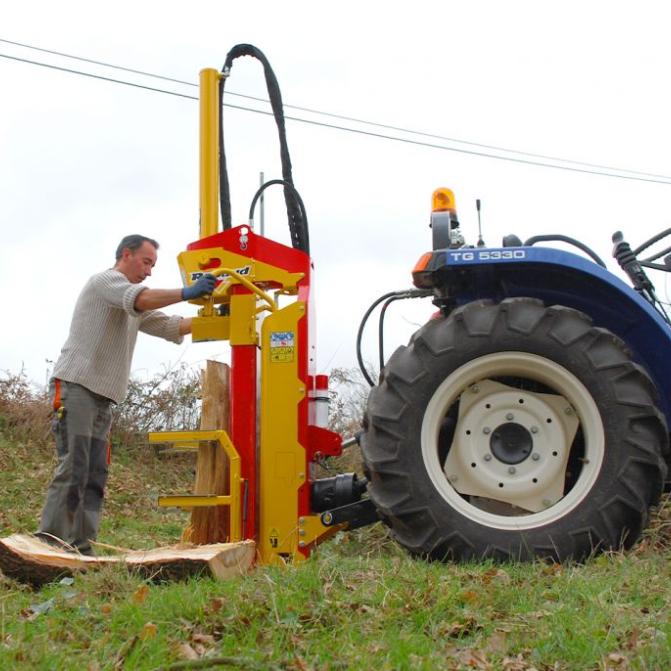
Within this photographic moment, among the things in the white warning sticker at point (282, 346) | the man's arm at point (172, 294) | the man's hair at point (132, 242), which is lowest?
the white warning sticker at point (282, 346)

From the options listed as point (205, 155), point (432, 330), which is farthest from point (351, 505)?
point (205, 155)

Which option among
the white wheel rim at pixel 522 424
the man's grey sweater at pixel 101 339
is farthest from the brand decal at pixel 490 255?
the man's grey sweater at pixel 101 339

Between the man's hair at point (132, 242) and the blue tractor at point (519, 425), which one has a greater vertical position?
the man's hair at point (132, 242)

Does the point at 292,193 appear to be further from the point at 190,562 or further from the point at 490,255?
the point at 190,562

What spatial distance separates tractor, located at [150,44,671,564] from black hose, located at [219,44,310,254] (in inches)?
35.4

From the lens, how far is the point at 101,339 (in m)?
5.61

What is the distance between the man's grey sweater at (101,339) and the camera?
18.0ft

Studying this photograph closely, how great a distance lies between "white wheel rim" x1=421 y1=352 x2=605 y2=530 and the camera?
13.3 feet

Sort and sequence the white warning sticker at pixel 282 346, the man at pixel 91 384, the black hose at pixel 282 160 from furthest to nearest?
the black hose at pixel 282 160 → the man at pixel 91 384 → the white warning sticker at pixel 282 346

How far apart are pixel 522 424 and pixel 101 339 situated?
106 inches

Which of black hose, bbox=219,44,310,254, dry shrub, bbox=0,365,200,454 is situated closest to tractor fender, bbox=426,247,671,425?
black hose, bbox=219,44,310,254

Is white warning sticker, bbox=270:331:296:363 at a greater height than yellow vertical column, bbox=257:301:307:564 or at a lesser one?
greater

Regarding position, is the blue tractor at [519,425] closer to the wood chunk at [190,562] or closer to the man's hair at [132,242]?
the wood chunk at [190,562]

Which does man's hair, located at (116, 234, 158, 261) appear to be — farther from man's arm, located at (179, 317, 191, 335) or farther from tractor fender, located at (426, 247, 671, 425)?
tractor fender, located at (426, 247, 671, 425)
